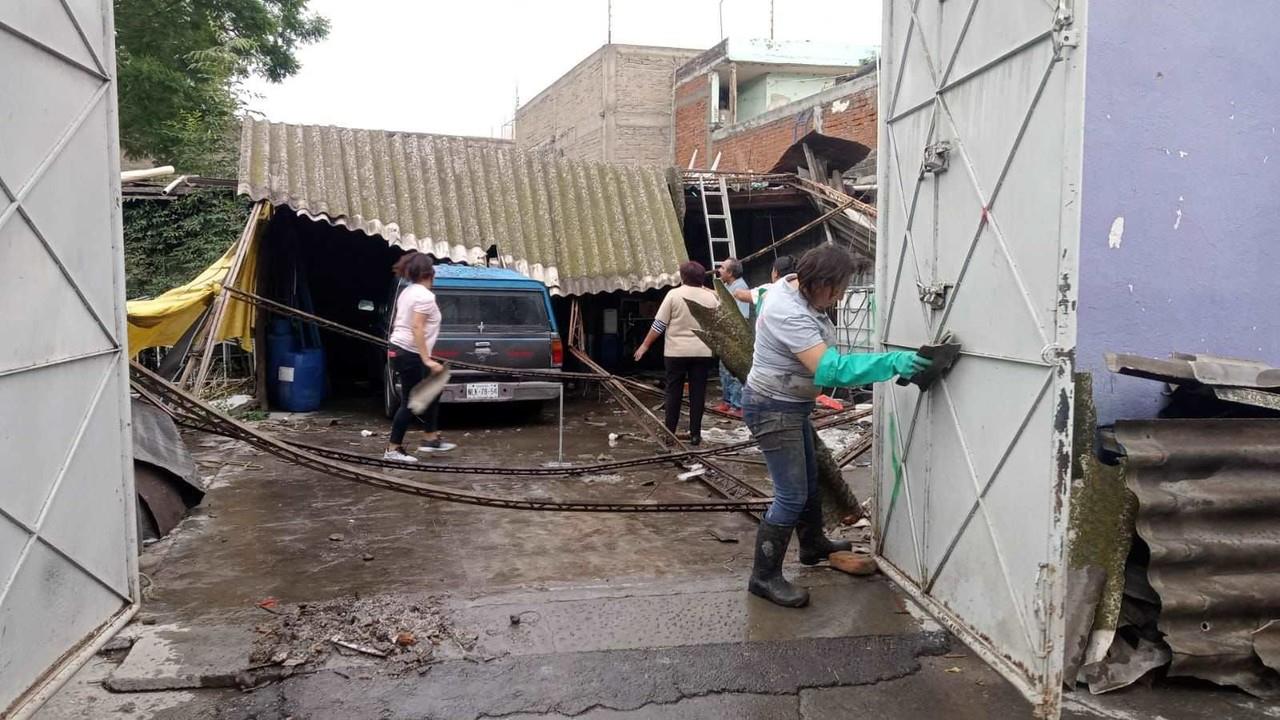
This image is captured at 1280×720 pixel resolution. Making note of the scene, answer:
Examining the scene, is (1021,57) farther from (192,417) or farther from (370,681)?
(192,417)

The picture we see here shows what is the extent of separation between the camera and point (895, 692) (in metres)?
3.41

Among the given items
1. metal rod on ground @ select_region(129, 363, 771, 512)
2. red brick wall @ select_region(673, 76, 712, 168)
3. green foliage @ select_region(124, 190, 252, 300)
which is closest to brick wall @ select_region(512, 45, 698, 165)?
red brick wall @ select_region(673, 76, 712, 168)

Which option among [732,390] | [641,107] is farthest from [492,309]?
[641,107]

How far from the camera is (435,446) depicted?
8.22 metres

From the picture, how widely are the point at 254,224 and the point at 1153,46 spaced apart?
947 centimetres

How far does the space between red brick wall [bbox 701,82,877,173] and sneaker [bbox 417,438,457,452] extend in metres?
10.5

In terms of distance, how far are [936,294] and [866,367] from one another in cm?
58

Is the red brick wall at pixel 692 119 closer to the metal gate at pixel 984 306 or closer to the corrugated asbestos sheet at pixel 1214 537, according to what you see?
the metal gate at pixel 984 306

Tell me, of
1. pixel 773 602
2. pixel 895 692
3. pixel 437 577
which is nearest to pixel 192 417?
pixel 437 577

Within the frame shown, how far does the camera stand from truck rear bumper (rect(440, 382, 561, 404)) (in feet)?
29.7

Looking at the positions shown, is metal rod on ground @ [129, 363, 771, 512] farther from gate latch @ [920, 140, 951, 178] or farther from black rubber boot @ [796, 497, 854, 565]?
gate latch @ [920, 140, 951, 178]

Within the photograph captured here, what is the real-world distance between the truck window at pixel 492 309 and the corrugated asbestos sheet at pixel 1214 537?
6997 millimetres

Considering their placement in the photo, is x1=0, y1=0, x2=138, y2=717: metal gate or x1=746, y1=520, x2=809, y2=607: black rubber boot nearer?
x1=0, y1=0, x2=138, y2=717: metal gate

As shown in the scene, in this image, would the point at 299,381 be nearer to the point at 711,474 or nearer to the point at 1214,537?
the point at 711,474
